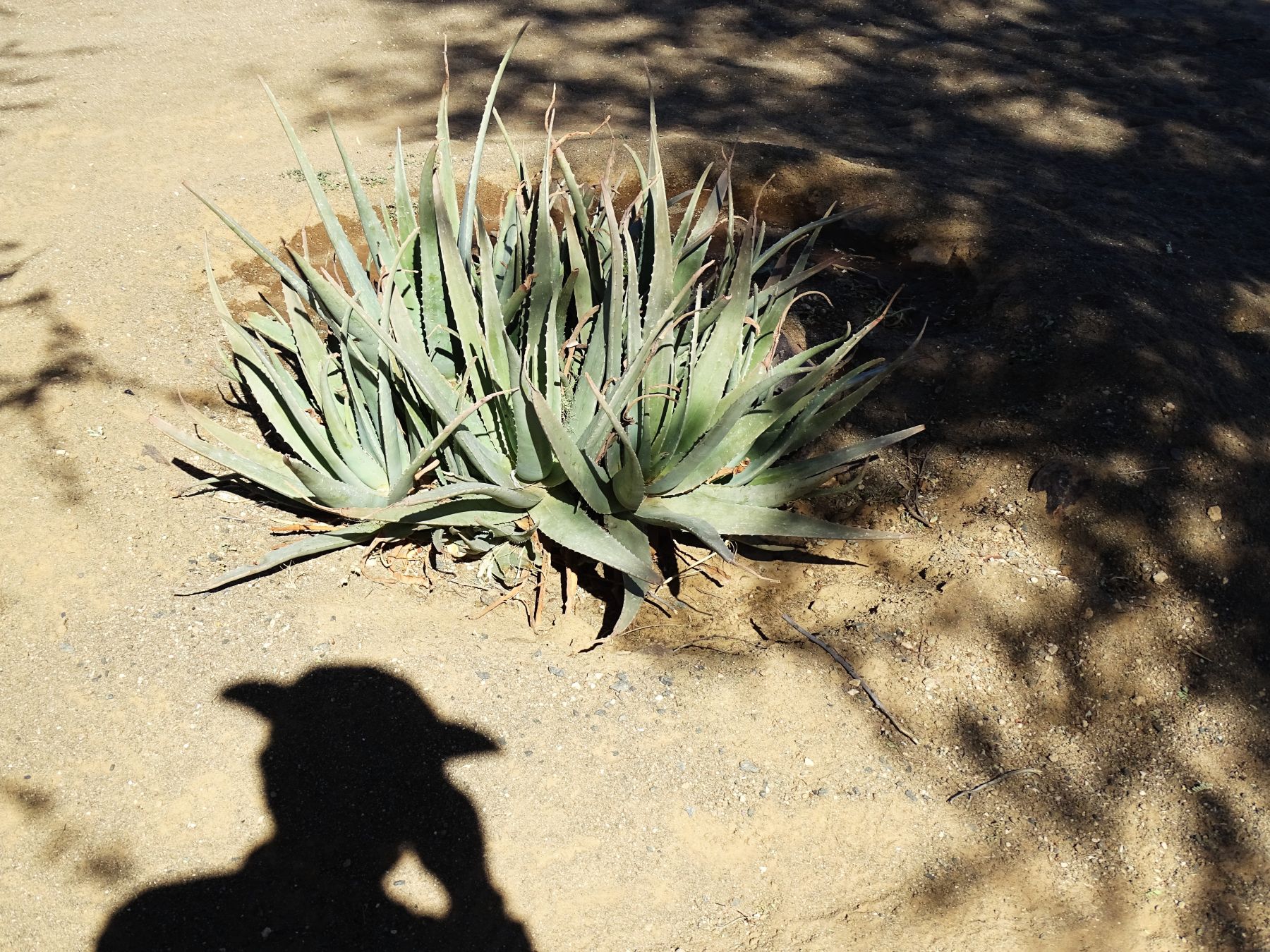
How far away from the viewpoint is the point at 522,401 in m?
2.45

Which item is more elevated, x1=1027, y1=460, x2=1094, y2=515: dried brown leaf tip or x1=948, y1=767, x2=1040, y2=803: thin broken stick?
x1=1027, y1=460, x2=1094, y2=515: dried brown leaf tip

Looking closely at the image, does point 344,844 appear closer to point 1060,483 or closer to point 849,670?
point 849,670

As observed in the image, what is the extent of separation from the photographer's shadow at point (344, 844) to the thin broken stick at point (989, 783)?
3.62 ft

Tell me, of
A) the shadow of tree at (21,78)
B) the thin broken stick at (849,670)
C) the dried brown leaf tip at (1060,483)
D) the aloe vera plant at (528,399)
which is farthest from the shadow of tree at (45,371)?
the dried brown leaf tip at (1060,483)

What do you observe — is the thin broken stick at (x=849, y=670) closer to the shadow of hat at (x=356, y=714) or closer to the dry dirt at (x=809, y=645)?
the dry dirt at (x=809, y=645)

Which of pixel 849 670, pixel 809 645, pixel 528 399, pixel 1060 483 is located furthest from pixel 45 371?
pixel 1060 483

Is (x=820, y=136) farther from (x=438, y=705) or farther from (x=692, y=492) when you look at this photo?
(x=438, y=705)

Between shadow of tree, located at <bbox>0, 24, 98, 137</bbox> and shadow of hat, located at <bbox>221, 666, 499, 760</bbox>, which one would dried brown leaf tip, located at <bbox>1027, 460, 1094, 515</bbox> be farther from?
shadow of tree, located at <bbox>0, 24, 98, 137</bbox>

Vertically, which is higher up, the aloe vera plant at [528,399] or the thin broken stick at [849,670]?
the aloe vera plant at [528,399]

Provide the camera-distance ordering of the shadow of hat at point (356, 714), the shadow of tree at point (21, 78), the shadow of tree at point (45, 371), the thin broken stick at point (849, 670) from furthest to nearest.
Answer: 1. the shadow of tree at point (21, 78)
2. the shadow of tree at point (45, 371)
3. the thin broken stick at point (849, 670)
4. the shadow of hat at point (356, 714)

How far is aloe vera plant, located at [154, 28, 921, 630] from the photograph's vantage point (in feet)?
8.04

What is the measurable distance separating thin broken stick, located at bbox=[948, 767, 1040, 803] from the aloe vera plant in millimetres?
665

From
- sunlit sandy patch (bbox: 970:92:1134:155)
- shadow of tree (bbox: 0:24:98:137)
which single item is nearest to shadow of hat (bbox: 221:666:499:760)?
shadow of tree (bbox: 0:24:98:137)

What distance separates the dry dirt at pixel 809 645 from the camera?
2225 mm
